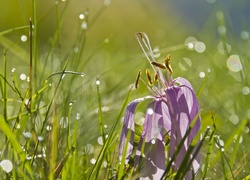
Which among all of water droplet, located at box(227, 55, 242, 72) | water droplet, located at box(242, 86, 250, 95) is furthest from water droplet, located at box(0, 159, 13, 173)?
water droplet, located at box(227, 55, 242, 72)

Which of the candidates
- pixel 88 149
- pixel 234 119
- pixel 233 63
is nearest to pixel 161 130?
pixel 88 149

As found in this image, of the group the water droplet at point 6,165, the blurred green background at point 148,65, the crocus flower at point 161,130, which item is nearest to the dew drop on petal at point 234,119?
the blurred green background at point 148,65

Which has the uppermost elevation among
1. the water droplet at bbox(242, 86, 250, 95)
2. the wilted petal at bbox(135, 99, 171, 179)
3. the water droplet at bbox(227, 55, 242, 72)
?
the water droplet at bbox(227, 55, 242, 72)

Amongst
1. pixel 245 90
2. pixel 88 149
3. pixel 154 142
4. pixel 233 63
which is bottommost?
pixel 154 142

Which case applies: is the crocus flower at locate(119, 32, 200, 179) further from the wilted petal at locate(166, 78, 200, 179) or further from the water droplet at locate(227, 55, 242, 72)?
the water droplet at locate(227, 55, 242, 72)

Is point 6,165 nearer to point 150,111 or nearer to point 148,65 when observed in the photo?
point 150,111

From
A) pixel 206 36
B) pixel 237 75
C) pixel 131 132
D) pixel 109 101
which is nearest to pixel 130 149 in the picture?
pixel 131 132
